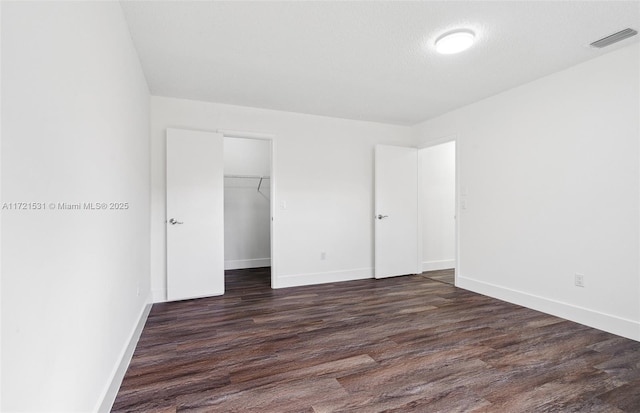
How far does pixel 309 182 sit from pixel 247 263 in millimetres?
2144

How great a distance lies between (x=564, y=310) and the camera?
116 inches

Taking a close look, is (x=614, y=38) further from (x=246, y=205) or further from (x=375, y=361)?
(x=246, y=205)

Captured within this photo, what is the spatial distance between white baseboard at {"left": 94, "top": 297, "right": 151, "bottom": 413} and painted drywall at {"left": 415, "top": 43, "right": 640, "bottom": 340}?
12.2 ft

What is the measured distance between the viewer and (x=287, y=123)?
4.25 m

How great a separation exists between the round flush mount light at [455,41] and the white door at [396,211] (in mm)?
2205

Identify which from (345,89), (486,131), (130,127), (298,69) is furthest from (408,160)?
(130,127)

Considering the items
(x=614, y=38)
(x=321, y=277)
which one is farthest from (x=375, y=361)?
(x=614, y=38)

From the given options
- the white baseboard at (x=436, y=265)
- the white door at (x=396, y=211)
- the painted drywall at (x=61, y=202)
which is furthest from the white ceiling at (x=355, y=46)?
the white baseboard at (x=436, y=265)

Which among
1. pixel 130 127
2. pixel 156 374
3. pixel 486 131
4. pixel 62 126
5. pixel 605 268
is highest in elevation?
pixel 486 131

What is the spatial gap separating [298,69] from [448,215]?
3808 mm

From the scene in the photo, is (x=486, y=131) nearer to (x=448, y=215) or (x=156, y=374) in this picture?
(x=448, y=215)

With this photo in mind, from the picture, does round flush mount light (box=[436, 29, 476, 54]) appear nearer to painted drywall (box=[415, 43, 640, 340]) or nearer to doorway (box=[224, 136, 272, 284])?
painted drywall (box=[415, 43, 640, 340])

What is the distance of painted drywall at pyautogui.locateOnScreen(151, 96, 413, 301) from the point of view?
373 cm

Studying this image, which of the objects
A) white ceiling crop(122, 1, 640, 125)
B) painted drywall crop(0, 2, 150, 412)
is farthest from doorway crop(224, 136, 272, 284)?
painted drywall crop(0, 2, 150, 412)
